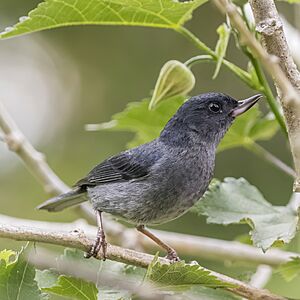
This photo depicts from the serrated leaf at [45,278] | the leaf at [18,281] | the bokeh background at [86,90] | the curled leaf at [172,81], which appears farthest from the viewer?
the bokeh background at [86,90]

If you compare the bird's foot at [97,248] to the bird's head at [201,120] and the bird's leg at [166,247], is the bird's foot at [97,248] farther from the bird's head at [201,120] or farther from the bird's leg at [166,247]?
the bird's head at [201,120]

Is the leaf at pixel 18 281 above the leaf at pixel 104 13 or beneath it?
beneath

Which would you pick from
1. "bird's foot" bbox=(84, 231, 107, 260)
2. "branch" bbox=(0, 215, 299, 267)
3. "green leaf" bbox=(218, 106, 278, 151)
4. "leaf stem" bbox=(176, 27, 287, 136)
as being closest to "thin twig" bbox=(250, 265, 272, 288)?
"branch" bbox=(0, 215, 299, 267)

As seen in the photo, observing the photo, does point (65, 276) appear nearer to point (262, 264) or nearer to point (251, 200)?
point (251, 200)

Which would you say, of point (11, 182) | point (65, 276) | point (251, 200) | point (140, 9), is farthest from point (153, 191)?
point (11, 182)

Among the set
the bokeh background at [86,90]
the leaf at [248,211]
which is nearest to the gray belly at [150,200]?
the leaf at [248,211]

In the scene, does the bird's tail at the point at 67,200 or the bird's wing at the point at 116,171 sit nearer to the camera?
the bird's wing at the point at 116,171

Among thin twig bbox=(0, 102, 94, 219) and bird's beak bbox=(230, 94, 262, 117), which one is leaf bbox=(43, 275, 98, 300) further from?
thin twig bbox=(0, 102, 94, 219)

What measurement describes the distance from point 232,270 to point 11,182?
277cm

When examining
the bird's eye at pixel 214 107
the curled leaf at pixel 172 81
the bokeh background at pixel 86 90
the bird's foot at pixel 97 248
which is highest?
the curled leaf at pixel 172 81

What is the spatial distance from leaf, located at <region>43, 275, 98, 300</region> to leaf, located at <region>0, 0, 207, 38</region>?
2.53 feet

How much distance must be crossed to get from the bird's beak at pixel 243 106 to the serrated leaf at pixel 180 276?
0.89 m

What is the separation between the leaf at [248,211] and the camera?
2.20m

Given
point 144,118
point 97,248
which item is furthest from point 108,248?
point 144,118
